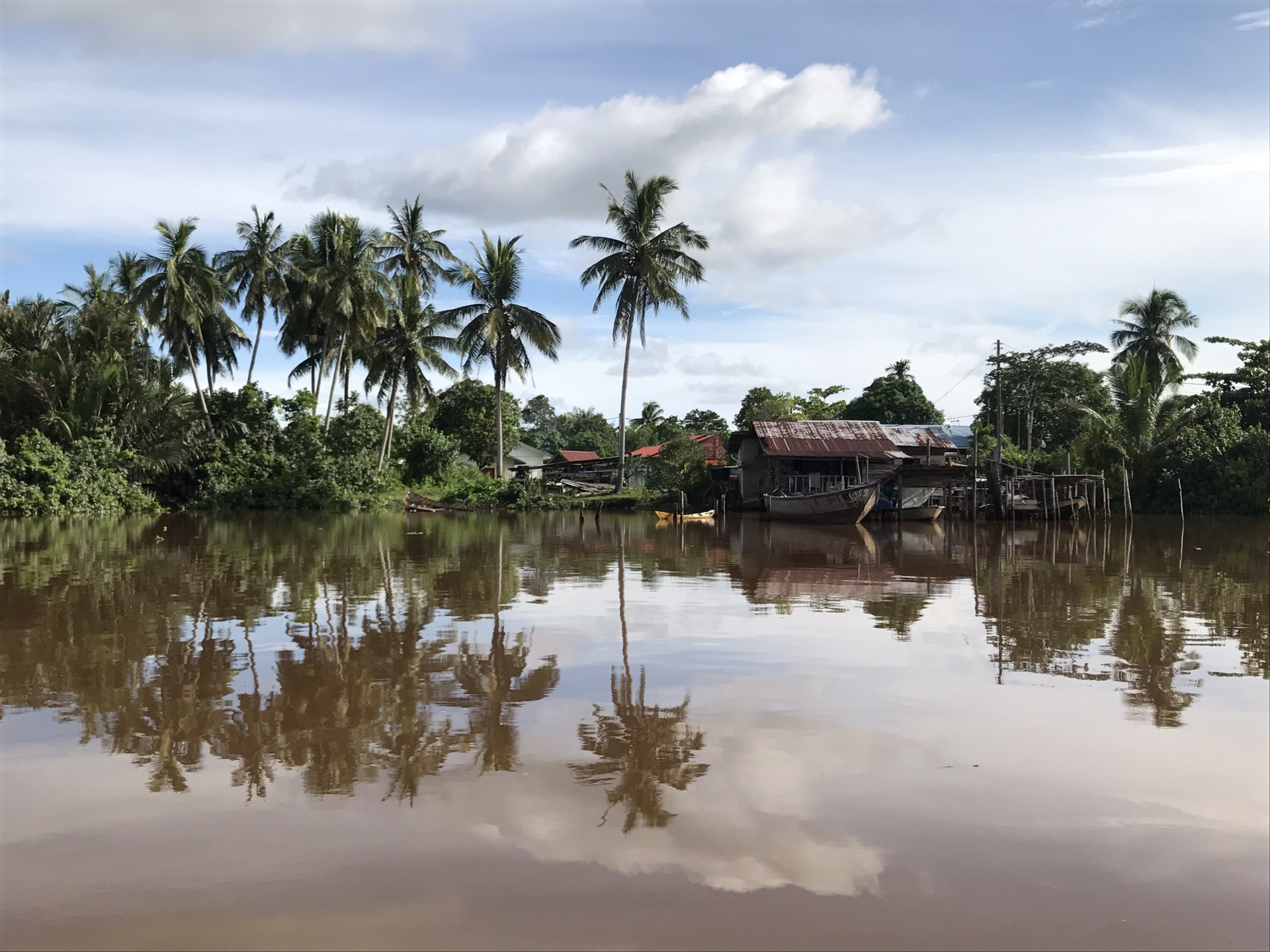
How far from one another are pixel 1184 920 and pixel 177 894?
3.76 meters

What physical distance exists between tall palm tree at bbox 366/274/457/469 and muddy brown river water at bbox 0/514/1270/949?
85.3ft

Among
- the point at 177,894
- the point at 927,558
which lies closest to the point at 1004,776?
the point at 177,894

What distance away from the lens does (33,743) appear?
540 centimetres

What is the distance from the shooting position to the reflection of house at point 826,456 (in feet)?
111

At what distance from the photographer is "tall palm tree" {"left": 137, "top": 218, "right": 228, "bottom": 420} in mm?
31031

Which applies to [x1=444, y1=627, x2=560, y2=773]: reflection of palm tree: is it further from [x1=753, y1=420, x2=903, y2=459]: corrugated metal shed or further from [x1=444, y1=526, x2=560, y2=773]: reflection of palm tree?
[x1=753, y1=420, x2=903, y2=459]: corrugated metal shed

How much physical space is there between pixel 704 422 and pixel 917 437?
27626 mm

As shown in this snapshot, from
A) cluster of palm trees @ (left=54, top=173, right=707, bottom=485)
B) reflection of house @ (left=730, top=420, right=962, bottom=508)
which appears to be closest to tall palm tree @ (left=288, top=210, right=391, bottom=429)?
cluster of palm trees @ (left=54, top=173, right=707, bottom=485)

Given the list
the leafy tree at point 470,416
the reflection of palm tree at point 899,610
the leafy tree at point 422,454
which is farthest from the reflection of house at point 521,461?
the reflection of palm tree at point 899,610

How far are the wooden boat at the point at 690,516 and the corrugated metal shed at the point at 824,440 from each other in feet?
10.2

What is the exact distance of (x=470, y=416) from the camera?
150 feet

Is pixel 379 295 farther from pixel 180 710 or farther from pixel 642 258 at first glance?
pixel 180 710

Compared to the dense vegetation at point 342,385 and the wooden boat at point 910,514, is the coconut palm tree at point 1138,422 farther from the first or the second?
the wooden boat at point 910,514

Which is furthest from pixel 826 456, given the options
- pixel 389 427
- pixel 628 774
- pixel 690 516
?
pixel 628 774
